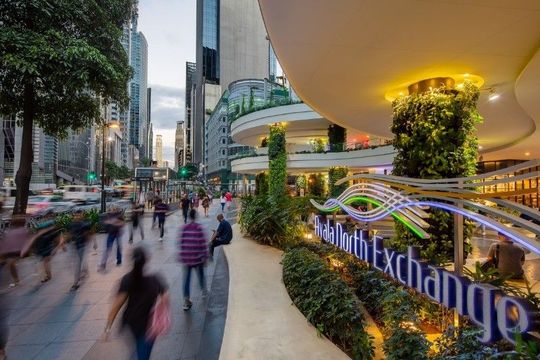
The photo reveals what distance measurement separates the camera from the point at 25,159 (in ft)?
47.2

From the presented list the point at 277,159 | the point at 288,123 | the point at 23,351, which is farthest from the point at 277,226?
the point at 288,123

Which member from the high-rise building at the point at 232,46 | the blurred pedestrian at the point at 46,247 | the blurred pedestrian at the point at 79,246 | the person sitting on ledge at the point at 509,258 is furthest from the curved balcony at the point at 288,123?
the high-rise building at the point at 232,46

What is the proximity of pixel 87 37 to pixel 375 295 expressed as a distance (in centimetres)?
1637

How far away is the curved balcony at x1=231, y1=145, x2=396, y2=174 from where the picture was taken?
80.6 ft

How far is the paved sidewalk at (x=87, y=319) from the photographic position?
16.3 ft

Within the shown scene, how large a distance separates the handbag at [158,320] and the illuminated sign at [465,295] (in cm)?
357

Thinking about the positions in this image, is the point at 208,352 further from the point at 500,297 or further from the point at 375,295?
the point at 500,297

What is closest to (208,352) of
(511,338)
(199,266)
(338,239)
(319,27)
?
(199,266)

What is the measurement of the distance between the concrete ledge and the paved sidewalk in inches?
12.6

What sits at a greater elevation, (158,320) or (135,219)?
(135,219)

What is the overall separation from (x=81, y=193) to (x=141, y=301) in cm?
4174

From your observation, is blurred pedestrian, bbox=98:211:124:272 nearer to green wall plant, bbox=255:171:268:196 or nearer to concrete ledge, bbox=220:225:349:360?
concrete ledge, bbox=220:225:349:360

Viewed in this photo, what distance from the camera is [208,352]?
496cm

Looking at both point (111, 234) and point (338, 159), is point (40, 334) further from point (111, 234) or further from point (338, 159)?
point (338, 159)
